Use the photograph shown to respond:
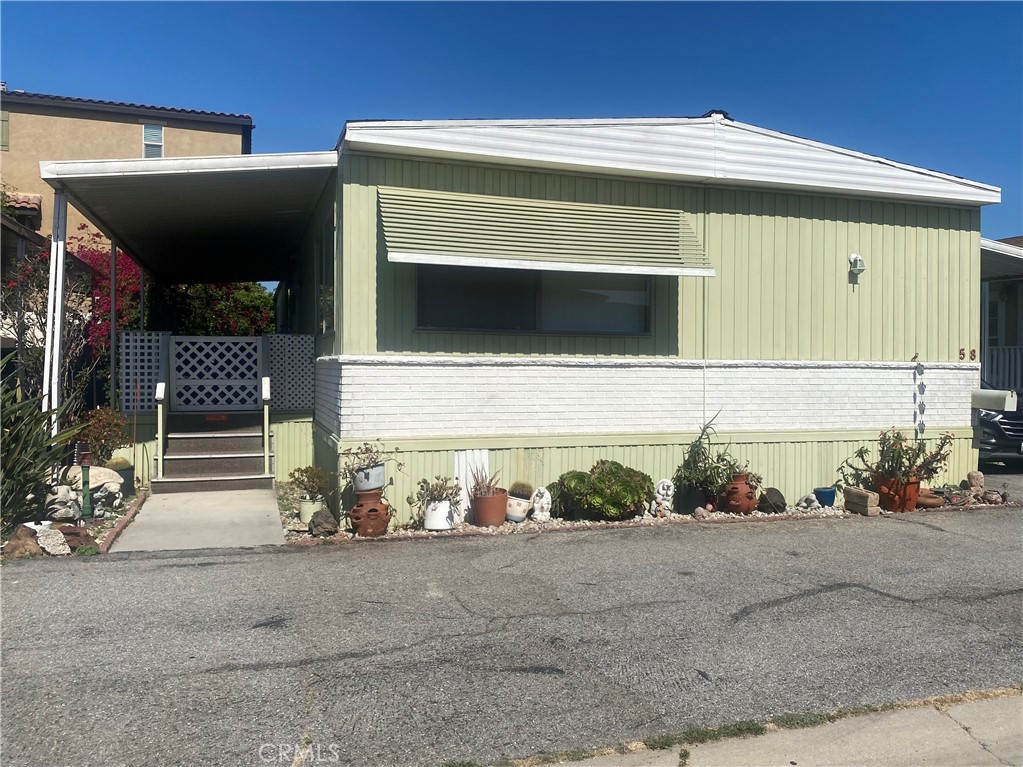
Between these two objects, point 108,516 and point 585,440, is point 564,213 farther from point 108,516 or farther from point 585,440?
point 108,516

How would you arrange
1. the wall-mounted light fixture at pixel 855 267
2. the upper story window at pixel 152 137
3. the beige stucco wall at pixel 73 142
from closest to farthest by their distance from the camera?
the wall-mounted light fixture at pixel 855 267
the beige stucco wall at pixel 73 142
the upper story window at pixel 152 137

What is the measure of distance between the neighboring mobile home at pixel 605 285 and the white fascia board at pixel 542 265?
0.08ft

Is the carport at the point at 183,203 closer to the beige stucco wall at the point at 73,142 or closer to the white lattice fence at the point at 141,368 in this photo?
the white lattice fence at the point at 141,368

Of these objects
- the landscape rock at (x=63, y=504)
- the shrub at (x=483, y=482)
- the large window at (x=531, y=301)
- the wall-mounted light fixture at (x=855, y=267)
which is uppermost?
the wall-mounted light fixture at (x=855, y=267)

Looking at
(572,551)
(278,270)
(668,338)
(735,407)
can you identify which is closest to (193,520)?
(572,551)

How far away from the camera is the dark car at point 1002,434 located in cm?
1191

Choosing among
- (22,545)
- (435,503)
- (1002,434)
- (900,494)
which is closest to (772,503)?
(900,494)

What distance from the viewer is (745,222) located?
9.32 metres

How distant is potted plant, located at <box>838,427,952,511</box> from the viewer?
30.1ft

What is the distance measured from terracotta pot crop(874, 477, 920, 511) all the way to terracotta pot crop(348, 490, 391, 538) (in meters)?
5.82

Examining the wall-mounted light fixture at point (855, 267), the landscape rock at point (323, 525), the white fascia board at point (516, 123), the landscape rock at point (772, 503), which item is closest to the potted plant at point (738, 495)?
the landscape rock at point (772, 503)

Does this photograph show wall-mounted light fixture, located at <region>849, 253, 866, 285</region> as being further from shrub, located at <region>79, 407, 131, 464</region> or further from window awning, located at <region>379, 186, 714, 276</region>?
shrub, located at <region>79, 407, 131, 464</region>

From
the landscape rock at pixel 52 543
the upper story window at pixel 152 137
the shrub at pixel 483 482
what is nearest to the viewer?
the landscape rock at pixel 52 543

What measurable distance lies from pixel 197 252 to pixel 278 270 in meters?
2.82
